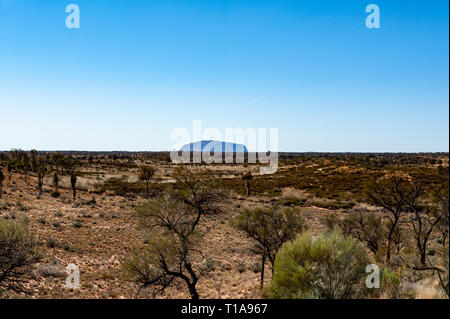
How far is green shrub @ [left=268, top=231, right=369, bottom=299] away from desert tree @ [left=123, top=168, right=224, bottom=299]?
5.37 meters

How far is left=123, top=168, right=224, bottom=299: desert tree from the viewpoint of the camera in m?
11.2

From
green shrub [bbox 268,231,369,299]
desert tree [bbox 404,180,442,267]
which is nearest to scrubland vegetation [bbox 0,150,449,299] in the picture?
green shrub [bbox 268,231,369,299]

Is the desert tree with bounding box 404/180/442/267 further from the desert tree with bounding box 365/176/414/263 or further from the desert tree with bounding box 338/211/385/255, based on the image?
the desert tree with bounding box 338/211/385/255

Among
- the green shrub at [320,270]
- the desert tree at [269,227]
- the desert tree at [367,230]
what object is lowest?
the desert tree at [367,230]

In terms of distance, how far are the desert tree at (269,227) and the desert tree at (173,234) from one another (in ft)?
7.76

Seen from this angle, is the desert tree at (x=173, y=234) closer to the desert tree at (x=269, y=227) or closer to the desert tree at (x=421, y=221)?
the desert tree at (x=269, y=227)

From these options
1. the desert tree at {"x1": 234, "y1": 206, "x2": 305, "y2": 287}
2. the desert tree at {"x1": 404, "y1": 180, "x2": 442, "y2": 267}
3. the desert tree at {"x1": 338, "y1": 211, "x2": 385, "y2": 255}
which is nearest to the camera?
the desert tree at {"x1": 404, "y1": 180, "x2": 442, "y2": 267}

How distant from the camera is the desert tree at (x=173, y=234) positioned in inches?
440

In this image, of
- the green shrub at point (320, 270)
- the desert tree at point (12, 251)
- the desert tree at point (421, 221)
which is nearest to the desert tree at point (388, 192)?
the desert tree at point (421, 221)

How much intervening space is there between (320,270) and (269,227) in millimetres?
9514

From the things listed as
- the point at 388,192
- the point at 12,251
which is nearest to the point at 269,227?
the point at 388,192

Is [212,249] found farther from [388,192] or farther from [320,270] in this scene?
[320,270]

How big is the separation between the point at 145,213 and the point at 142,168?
113 ft

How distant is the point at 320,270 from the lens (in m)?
6.73
